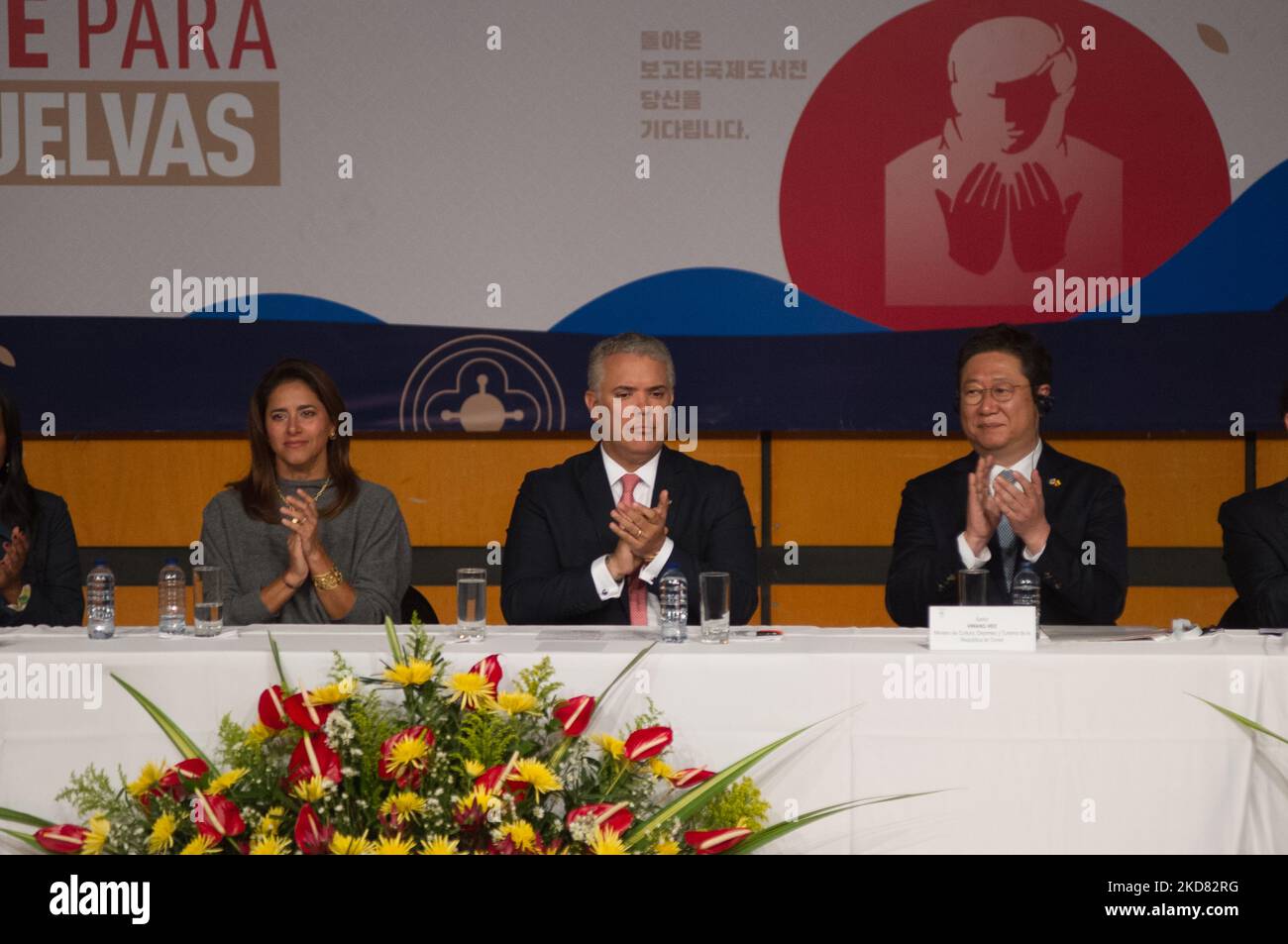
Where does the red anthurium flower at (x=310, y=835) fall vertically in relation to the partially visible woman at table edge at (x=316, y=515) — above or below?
below

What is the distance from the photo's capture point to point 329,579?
284 centimetres

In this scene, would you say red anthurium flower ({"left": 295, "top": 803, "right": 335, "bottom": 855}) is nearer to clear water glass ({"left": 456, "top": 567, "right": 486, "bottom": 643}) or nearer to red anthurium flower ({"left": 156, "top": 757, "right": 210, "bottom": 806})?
red anthurium flower ({"left": 156, "top": 757, "right": 210, "bottom": 806})

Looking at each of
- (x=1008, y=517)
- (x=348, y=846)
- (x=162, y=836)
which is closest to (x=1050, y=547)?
(x=1008, y=517)

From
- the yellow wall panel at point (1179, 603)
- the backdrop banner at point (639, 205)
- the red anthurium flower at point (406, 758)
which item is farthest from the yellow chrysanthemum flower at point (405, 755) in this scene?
the yellow wall panel at point (1179, 603)

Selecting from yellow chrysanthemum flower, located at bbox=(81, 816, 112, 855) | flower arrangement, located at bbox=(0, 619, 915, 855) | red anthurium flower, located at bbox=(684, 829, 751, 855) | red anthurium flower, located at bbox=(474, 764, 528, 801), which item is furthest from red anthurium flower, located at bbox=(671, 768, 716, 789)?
yellow chrysanthemum flower, located at bbox=(81, 816, 112, 855)

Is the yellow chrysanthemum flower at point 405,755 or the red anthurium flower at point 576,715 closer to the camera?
the yellow chrysanthemum flower at point 405,755

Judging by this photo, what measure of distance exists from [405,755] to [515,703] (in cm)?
17

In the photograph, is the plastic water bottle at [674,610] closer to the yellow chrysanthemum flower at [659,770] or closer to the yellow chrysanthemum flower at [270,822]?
the yellow chrysanthemum flower at [659,770]

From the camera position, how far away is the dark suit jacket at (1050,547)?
108 inches

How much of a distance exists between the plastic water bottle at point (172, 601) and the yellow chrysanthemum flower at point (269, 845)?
83 centimetres

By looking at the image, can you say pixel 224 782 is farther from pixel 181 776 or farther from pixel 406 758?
pixel 406 758

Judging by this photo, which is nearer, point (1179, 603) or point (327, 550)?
point (327, 550)

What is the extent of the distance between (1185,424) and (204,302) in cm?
283

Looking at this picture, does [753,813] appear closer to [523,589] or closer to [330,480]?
[523,589]
